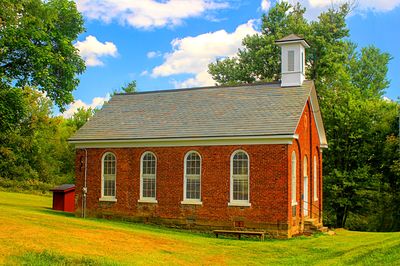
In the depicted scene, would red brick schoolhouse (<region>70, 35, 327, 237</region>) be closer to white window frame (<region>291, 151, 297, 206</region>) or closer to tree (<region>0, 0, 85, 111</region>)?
white window frame (<region>291, 151, 297, 206</region>)

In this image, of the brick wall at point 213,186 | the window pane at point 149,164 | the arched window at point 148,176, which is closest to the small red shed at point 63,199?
the brick wall at point 213,186

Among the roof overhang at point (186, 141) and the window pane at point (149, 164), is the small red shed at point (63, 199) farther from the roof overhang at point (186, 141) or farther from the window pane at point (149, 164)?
the window pane at point (149, 164)

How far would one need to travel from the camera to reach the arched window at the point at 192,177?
24.6m

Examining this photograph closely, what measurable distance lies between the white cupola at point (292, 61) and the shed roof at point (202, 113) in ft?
1.67

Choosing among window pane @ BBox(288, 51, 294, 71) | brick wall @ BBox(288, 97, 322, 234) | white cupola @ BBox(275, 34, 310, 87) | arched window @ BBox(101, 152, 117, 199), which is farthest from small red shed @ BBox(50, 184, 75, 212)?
window pane @ BBox(288, 51, 294, 71)

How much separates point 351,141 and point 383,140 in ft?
7.94

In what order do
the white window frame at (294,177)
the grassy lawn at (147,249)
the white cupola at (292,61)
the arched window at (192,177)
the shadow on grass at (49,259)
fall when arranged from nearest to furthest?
1. the shadow on grass at (49,259)
2. the grassy lawn at (147,249)
3. the white window frame at (294,177)
4. the arched window at (192,177)
5. the white cupola at (292,61)

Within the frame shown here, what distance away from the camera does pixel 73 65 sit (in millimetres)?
30188

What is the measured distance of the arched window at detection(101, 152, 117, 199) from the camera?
27.0 meters

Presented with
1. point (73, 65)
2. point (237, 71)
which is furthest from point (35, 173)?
point (73, 65)

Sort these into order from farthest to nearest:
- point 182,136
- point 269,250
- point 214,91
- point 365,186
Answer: point 365,186 < point 214,91 < point 182,136 < point 269,250

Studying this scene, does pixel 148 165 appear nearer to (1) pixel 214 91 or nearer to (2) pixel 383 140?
(1) pixel 214 91

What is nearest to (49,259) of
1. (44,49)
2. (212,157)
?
(212,157)

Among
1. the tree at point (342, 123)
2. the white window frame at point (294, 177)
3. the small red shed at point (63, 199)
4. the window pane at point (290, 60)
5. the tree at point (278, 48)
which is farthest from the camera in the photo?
the tree at point (278, 48)
